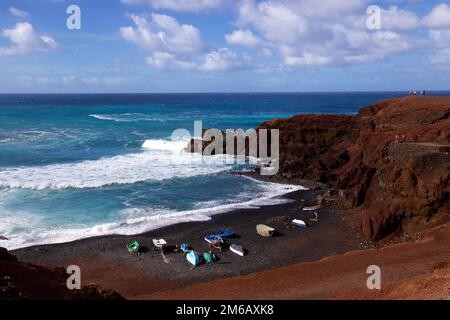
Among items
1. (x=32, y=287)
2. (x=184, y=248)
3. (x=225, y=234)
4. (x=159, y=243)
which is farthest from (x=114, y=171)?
(x=32, y=287)

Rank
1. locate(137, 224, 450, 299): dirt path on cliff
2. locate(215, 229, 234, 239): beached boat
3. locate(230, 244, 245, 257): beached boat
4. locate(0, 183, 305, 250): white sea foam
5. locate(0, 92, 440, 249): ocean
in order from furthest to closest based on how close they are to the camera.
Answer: locate(0, 92, 440, 249): ocean < locate(215, 229, 234, 239): beached boat < locate(0, 183, 305, 250): white sea foam < locate(230, 244, 245, 257): beached boat < locate(137, 224, 450, 299): dirt path on cliff

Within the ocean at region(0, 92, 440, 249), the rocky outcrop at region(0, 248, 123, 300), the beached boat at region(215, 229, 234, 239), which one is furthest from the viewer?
the ocean at region(0, 92, 440, 249)

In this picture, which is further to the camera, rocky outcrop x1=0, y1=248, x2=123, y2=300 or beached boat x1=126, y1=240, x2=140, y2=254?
beached boat x1=126, y1=240, x2=140, y2=254

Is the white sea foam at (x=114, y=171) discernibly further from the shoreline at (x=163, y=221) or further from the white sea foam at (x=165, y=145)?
the shoreline at (x=163, y=221)

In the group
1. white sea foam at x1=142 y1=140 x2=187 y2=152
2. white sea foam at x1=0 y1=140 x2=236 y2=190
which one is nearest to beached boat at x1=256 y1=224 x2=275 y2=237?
white sea foam at x1=0 y1=140 x2=236 y2=190

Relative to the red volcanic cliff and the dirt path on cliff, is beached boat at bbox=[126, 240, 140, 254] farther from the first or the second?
the red volcanic cliff

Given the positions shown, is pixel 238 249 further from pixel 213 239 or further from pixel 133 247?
pixel 133 247
